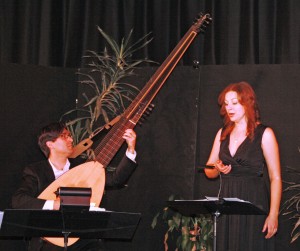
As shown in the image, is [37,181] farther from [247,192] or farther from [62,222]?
[247,192]

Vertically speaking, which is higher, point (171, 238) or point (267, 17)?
point (267, 17)

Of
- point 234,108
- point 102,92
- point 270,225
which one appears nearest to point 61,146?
point 102,92

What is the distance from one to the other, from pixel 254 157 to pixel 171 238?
1.32m

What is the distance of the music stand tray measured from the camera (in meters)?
3.35

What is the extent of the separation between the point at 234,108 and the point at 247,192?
0.66 metres

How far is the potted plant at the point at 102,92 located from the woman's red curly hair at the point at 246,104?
91 cm

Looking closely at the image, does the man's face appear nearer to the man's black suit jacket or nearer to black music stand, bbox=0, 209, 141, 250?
the man's black suit jacket

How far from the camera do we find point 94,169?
14.0ft

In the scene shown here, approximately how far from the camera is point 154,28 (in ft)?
18.8

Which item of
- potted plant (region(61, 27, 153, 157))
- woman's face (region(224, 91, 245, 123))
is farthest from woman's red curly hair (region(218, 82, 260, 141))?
potted plant (region(61, 27, 153, 157))

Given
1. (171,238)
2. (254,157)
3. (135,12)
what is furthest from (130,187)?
(135,12)

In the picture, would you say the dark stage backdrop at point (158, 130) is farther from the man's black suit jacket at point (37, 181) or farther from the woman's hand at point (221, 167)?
the woman's hand at point (221, 167)

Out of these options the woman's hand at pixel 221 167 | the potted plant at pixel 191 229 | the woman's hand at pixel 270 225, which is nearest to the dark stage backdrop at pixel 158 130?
the potted plant at pixel 191 229

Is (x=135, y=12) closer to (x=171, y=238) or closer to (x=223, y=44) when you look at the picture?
(x=223, y=44)
